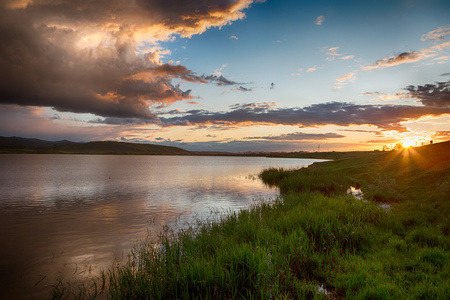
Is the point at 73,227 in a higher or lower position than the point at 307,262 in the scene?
lower

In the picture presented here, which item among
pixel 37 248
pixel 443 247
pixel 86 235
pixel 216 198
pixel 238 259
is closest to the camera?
pixel 238 259

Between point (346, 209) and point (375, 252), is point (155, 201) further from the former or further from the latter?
point (375, 252)

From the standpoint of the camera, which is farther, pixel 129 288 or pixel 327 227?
pixel 327 227

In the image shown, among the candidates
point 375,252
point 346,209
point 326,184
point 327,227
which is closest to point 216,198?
point 326,184

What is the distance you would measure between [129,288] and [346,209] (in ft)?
40.0

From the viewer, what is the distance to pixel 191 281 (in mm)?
6555

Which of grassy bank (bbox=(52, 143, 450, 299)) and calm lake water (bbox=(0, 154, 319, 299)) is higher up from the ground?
grassy bank (bbox=(52, 143, 450, 299))

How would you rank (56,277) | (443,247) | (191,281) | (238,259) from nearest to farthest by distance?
(191,281), (238,259), (443,247), (56,277)

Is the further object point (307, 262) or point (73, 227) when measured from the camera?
point (73, 227)

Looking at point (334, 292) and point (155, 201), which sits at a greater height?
point (334, 292)

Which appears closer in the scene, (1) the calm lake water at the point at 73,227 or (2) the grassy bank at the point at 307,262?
(2) the grassy bank at the point at 307,262

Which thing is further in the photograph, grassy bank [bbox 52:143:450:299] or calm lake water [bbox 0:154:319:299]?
calm lake water [bbox 0:154:319:299]

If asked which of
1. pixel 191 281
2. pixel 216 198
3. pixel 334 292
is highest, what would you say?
pixel 191 281

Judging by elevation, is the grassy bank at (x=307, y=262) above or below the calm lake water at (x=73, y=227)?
above
